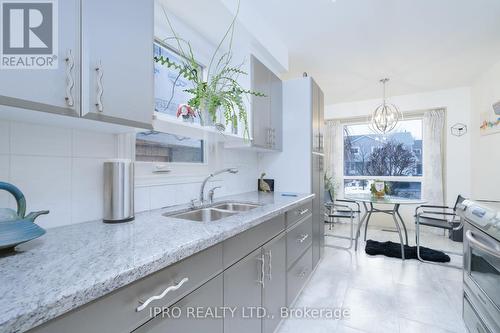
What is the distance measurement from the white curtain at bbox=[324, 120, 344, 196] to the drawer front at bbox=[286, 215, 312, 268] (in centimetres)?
290

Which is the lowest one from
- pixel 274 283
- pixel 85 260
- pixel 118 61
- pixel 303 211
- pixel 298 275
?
pixel 298 275

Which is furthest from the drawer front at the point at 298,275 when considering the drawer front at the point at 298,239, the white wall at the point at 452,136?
the white wall at the point at 452,136

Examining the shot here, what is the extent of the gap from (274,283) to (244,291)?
0.41 m

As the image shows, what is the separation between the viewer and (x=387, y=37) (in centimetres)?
250

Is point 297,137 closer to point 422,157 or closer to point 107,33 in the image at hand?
point 107,33

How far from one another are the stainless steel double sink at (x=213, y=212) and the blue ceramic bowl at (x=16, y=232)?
69 cm

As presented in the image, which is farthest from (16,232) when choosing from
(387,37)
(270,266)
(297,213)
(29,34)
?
(387,37)

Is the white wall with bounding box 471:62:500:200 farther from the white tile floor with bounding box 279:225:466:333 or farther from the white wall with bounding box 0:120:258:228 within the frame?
the white wall with bounding box 0:120:258:228

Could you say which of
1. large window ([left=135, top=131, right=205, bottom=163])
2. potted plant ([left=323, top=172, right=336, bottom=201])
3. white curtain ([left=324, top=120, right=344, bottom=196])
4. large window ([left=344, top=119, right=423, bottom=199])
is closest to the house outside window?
large window ([left=135, top=131, right=205, bottom=163])

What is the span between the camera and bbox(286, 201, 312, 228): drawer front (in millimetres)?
1819

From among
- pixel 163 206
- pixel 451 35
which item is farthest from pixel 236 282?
pixel 451 35

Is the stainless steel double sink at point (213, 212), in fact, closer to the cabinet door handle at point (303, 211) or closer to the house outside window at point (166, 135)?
the house outside window at point (166, 135)

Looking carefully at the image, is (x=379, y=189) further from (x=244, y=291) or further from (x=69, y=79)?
(x=69, y=79)

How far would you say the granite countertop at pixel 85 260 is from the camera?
0.48 meters
